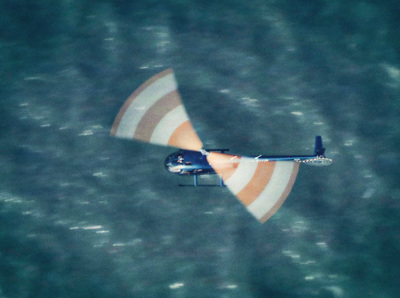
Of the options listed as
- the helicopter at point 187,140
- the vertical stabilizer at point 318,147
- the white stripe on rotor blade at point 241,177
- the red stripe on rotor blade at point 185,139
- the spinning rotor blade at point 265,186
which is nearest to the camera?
the red stripe on rotor blade at point 185,139

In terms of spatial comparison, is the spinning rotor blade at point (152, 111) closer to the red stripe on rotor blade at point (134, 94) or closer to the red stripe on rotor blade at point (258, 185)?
the red stripe on rotor blade at point (134, 94)

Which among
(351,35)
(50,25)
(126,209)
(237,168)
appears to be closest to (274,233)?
(237,168)

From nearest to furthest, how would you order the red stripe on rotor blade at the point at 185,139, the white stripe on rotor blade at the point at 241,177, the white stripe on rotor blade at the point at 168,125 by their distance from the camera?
the red stripe on rotor blade at the point at 185,139, the white stripe on rotor blade at the point at 241,177, the white stripe on rotor blade at the point at 168,125

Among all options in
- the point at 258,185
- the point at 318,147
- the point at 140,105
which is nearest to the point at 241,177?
the point at 258,185

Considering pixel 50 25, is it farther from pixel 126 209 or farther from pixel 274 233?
pixel 274 233

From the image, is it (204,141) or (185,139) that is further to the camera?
(204,141)

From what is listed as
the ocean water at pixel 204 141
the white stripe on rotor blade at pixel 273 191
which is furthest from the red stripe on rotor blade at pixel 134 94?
the white stripe on rotor blade at pixel 273 191

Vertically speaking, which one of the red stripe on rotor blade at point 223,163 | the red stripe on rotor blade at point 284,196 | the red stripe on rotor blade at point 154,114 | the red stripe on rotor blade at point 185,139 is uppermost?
the red stripe on rotor blade at point 154,114

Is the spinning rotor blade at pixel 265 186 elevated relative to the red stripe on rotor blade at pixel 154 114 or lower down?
lower down

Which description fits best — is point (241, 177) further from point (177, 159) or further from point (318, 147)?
point (318, 147)
